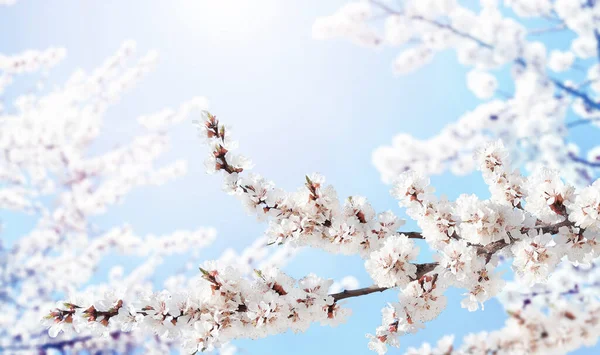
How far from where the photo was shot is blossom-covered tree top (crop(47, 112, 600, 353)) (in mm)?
2314

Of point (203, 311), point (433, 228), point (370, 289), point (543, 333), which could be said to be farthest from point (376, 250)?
point (543, 333)

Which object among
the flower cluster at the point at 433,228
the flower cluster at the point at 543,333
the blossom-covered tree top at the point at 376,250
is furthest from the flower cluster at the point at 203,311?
the flower cluster at the point at 543,333

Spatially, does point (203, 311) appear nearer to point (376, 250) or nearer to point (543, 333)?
point (376, 250)

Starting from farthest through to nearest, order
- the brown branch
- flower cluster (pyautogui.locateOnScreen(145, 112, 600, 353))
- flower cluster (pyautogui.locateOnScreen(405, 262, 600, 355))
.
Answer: flower cluster (pyautogui.locateOnScreen(405, 262, 600, 355)) → the brown branch → flower cluster (pyautogui.locateOnScreen(145, 112, 600, 353))

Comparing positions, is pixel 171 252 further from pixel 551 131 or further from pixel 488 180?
pixel 488 180

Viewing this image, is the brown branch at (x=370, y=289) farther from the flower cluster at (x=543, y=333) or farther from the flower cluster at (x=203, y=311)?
the flower cluster at (x=543, y=333)

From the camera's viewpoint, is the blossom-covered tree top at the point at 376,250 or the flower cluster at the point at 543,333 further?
the flower cluster at the point at 543,333

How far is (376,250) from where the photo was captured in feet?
8.47

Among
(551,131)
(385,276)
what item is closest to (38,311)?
(385,276)

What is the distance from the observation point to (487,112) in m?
12.2

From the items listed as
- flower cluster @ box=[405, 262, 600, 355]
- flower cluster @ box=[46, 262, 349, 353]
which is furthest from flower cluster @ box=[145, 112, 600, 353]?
flower cluster @ box=[405, 262, 600, 355]

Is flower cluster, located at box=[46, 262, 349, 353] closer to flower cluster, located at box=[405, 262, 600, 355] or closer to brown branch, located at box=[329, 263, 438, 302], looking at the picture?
brown branch, located at box=[329, 263, 438, 302]

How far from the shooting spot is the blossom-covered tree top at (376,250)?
2.31m

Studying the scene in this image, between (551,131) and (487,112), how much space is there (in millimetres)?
1651
